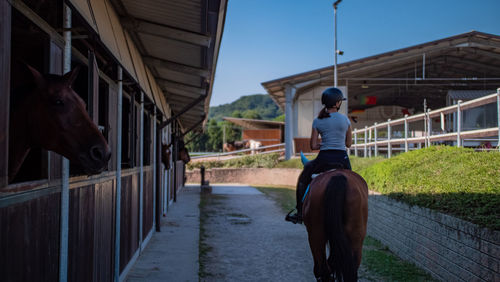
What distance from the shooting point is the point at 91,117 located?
133 inches

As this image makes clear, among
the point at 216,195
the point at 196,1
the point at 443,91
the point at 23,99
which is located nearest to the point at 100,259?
the point at 23,99

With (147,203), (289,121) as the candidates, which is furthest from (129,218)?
(289,121)

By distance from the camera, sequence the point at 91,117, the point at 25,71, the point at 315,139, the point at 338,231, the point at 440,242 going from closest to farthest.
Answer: the point at 25,71
the point at 91,117
the point at 338,231
the point at 315,139
the point at 440,242

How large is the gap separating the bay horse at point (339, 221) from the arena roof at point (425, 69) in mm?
23049

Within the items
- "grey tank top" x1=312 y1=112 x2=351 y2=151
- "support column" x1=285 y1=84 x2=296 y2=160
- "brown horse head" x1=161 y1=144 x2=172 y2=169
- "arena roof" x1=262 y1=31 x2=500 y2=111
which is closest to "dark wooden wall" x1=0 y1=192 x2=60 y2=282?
Result: "grey tank top" x1=312 y1=112 x2=351 y2=151

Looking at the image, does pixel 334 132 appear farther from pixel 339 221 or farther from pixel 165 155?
pixel 165 155

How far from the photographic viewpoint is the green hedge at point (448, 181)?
16.6 ft

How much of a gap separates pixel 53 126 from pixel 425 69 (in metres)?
32.2

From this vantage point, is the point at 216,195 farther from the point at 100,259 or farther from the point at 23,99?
the point at 23,99

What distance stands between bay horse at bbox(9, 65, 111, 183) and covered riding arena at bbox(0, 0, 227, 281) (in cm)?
5

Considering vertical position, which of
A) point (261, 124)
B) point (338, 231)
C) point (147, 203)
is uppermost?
point (261, 124)

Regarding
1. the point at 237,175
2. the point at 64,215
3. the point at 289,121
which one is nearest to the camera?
the point at 64,215

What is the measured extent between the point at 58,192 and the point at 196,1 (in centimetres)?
278

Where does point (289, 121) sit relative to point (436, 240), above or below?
above
